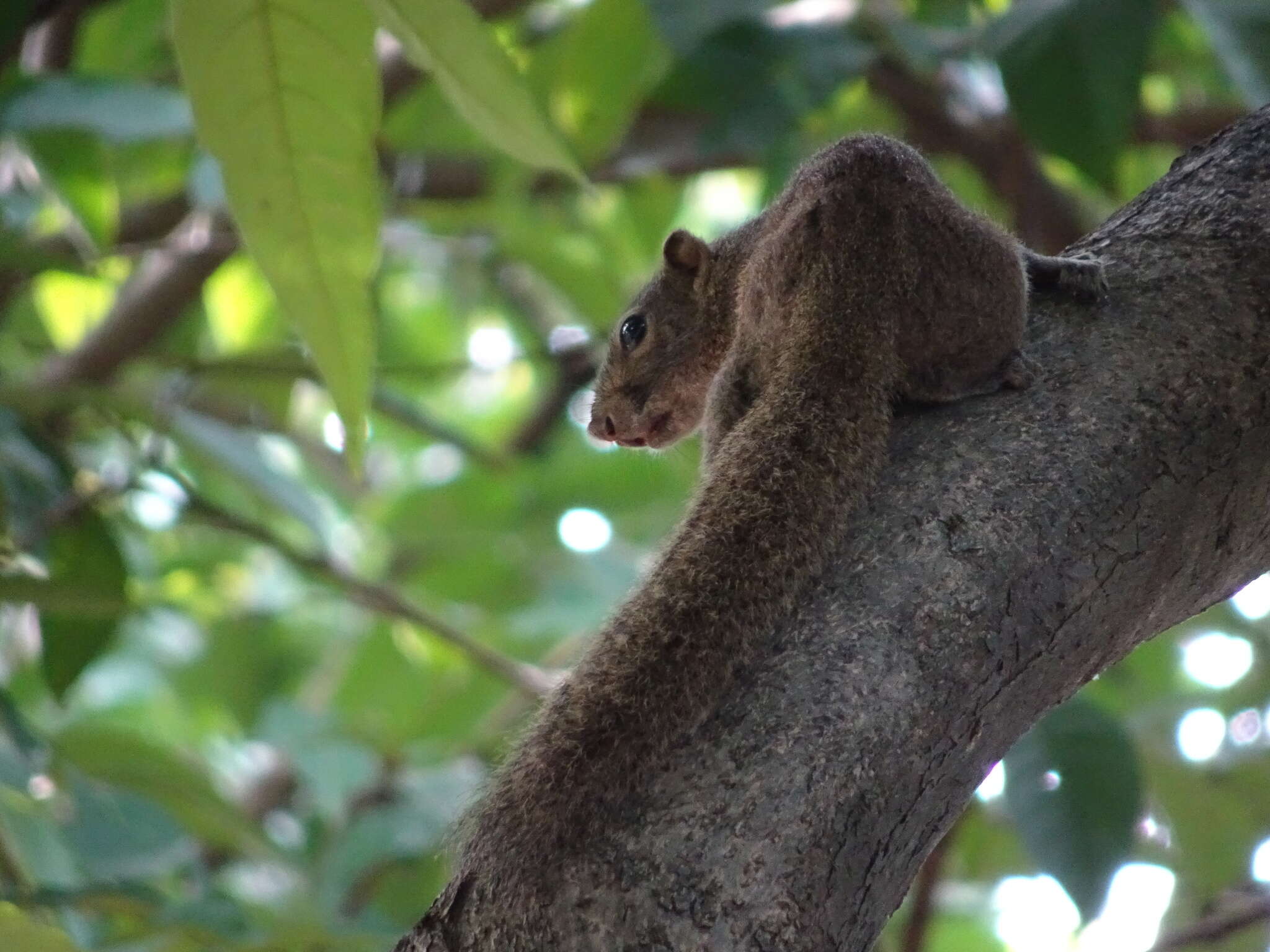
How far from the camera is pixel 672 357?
3055 mm

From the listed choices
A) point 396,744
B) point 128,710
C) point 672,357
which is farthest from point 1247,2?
point 128,710

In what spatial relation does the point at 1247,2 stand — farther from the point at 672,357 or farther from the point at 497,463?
the point at 497,463

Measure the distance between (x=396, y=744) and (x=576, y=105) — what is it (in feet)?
6.55

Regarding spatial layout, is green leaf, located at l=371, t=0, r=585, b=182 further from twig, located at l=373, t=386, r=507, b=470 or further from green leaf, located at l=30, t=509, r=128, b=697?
twig, located at l=373, t=386, r=507, b=470

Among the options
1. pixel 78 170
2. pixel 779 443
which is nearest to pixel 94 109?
pixel 78 170

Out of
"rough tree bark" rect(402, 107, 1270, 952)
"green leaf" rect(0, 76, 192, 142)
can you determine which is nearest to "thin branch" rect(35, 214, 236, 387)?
"green leaf" rect(0, 76, 192, 142)

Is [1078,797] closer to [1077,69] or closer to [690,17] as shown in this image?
[1077,69]

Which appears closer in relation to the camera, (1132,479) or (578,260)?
(1132,479)

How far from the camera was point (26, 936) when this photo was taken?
168 centimetres

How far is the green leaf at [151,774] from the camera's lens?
2.75 m

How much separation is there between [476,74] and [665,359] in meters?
1.34

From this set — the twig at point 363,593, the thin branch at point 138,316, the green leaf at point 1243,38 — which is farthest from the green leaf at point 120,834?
the green leaf at point 1243,38

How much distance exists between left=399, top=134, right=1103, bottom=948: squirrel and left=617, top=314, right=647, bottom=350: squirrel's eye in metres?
0.53

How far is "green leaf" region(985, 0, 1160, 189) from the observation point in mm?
2805
